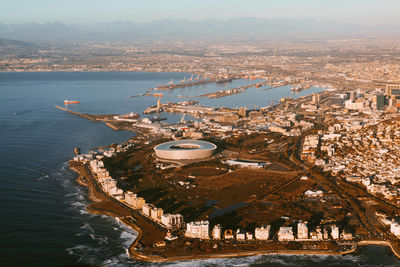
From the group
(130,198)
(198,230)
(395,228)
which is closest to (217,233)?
(198,230)

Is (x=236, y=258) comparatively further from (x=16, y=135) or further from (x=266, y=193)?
(x=16, y=135)

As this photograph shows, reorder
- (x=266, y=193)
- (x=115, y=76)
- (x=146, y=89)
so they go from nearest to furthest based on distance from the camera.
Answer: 1. (x=266, y=193)
2. (x=146, y=89)
3. (x=115, y=76)

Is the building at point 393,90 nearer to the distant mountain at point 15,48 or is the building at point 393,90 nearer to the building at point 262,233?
the building at point 262,233

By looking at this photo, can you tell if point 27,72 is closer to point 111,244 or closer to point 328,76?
point 328,76

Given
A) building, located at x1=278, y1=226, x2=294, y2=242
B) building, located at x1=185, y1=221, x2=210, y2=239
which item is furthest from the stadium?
building, located at x1=278, y1=226, x2=294, y2=242

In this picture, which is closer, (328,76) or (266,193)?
(266,193)

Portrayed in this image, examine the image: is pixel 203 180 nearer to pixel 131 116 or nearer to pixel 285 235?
pixel 285 235

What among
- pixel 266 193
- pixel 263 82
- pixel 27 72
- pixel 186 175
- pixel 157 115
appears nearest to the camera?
pixel 266 193

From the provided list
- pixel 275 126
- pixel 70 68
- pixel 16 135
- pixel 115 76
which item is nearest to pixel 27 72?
pixel 70 68

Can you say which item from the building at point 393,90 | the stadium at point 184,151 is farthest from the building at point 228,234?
the building at point 393,90
